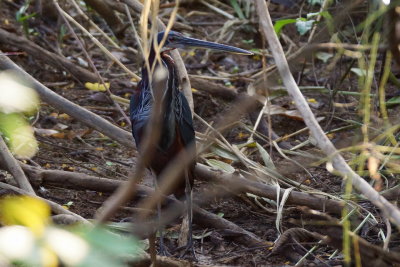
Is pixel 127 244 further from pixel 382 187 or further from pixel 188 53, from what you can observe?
pixel 188 53

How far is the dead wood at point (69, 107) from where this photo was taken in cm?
332

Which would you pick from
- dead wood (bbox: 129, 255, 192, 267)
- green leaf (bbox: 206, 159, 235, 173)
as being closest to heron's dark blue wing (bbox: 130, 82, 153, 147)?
green leaf (bbox: 206, 159, 235, 173)

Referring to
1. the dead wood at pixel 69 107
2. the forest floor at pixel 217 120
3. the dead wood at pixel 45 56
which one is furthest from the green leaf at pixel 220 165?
the dead wood at pixel 45 56

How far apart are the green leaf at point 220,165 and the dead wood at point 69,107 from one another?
0.51m

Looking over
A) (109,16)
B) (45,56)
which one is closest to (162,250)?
(45,56)

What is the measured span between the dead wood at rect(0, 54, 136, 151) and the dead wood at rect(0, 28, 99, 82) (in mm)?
1582

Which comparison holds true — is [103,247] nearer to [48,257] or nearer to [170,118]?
[48,257]

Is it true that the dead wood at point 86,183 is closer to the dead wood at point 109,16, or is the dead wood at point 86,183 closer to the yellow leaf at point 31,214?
the dead wood at point 109,16

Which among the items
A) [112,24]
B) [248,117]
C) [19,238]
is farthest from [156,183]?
[19,238]

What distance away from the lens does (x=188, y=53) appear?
19.8ft

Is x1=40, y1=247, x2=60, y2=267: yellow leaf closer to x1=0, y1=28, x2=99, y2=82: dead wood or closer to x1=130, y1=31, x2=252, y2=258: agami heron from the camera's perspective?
x1=130, y1=31, x2=252, y2=258: agami heron

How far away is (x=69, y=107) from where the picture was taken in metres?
3.44

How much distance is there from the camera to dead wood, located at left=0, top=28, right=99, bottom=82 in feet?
16.2

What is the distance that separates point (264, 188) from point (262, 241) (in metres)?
0.28
